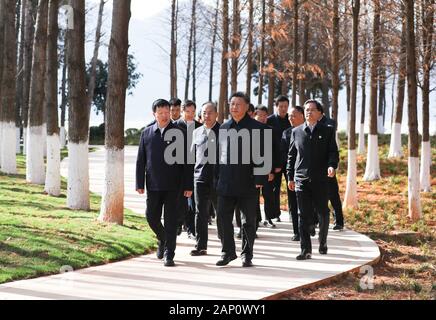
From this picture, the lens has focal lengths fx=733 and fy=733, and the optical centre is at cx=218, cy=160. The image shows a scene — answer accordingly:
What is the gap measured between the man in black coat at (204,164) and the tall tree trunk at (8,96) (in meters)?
13.6

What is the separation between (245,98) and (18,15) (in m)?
28.2

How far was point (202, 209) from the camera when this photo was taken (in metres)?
9.79

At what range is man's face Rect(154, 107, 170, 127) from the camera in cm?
912

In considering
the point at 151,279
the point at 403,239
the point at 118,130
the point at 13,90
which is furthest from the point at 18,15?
the point at 151,279

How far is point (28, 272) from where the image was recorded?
8.27 meters

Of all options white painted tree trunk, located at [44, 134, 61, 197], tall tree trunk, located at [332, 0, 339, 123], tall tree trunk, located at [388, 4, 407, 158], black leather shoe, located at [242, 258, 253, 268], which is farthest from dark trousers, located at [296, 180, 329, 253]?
tall tree trunk, located at [388, 4, 407, 158]

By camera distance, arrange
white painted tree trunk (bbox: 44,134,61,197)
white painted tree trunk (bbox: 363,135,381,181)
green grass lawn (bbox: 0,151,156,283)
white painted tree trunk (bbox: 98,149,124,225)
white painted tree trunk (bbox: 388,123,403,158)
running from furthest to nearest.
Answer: white painted tree trunk (bbox: 388,123,403,158) < white painted tree trunk (bbox: 363,135,381,181) < white painted tree trunk (bbox: 44,134,61,197) < white painted tree trunk (bbox: 98,149,124,225) < green grass lawn (bbox: 0,151,156,283)

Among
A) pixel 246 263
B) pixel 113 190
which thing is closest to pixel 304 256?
pixel 246 263

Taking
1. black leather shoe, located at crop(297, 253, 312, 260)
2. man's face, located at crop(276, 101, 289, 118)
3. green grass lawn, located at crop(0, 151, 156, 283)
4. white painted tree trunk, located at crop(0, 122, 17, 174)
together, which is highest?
man's face, located at crop(276, 101, 289, 118)

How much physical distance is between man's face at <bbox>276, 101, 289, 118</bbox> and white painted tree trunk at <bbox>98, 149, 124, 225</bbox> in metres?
2.82

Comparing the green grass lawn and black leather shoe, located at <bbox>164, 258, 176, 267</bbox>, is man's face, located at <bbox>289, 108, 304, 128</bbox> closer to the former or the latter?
the green grass lawn

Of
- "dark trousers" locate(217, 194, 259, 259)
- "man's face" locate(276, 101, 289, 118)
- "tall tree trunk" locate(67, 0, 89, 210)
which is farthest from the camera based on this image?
"tall tree trunk" locate(67, 0, 89, 210)
